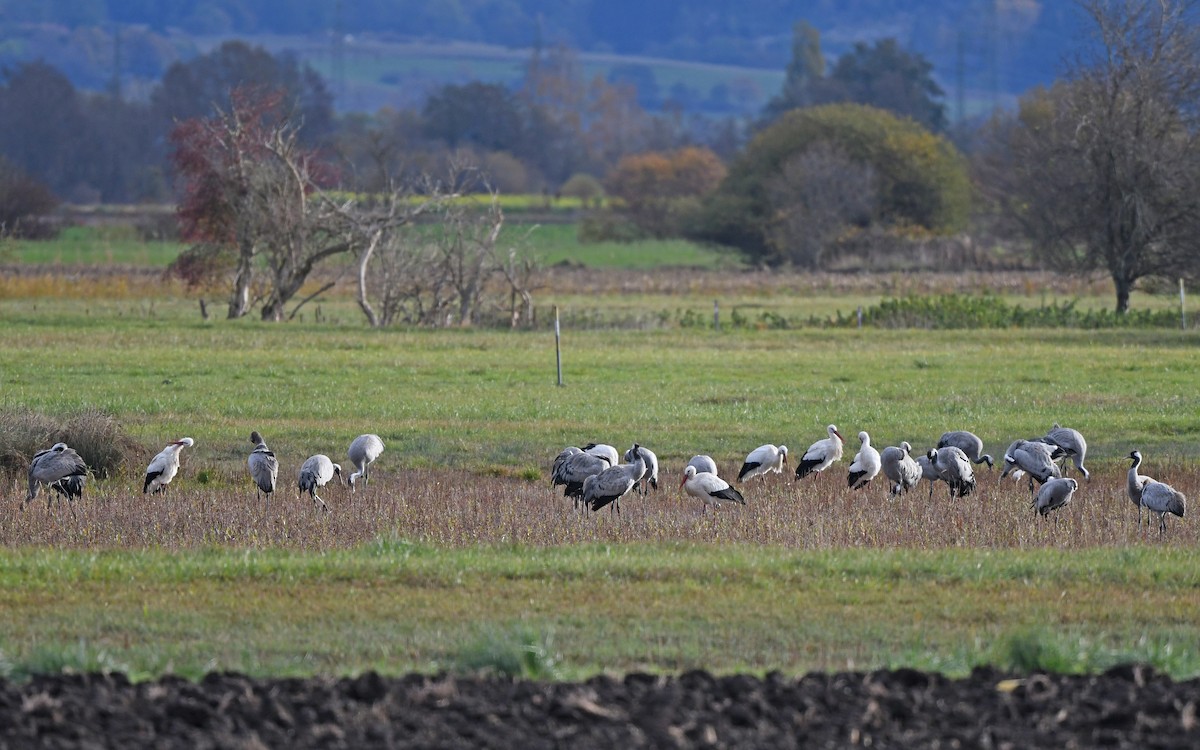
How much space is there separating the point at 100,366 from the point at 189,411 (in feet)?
18.9

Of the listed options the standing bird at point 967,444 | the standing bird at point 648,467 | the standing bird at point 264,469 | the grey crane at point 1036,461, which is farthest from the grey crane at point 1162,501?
the standing bird at point 264,469

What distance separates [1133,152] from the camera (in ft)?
135

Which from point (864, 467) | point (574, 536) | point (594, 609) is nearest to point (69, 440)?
point (574, 536)

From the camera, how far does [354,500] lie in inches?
627

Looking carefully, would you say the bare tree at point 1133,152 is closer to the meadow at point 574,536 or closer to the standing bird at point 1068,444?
the meadow at point 574,536

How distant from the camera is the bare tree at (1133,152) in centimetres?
4075

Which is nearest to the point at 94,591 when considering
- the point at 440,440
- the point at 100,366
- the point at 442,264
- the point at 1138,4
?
the point at 440,440

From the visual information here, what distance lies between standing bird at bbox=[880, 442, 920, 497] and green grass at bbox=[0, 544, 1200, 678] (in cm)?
350

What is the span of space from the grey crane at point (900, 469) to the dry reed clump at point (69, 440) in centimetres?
843

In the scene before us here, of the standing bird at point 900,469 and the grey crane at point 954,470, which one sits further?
the standing bird at point 900,469

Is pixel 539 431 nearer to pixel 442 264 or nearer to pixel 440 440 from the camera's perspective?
pixel 440 440

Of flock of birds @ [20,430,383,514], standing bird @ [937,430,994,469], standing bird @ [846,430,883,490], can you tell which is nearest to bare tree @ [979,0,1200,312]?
standing bird @ [937,430,994,469]

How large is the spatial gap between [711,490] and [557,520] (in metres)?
1.63

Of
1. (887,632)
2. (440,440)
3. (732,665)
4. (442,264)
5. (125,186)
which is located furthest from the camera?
(125,186)
